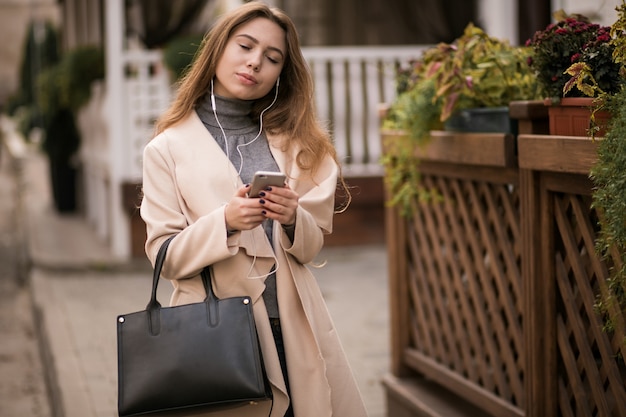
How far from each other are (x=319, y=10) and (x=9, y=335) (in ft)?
20.5

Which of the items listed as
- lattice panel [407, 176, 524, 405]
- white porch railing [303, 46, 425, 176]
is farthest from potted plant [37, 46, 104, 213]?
lattice panel [407, 176, 524, 405]

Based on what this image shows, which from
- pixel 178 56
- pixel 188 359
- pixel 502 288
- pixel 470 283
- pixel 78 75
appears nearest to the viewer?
pixel 188 359

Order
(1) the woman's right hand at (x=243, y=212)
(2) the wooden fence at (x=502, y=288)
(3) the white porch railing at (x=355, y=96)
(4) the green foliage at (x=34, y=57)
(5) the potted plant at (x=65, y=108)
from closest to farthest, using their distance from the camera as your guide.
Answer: (1) the woman's right hand at (x=243, y=212)
(2) the wooden fence at (x=502, y=288)
(3) the white porch railing at (x=355, y=96)
(5) the potted plant at (x=65, y=108)
(4) the green foliage at (x=34, y=57)

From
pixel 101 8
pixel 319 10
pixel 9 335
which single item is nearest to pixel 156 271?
pixel 9 335

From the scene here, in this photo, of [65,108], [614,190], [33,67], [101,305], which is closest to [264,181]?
[614,190]

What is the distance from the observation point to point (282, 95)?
10.6 feet

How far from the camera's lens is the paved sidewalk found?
20.1 ft

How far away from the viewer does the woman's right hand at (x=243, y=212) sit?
2.81m

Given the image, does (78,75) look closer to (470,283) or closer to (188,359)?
(470,283)

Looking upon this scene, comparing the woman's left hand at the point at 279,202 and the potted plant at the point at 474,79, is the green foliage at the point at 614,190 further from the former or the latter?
the potted plant at the point at 474,79

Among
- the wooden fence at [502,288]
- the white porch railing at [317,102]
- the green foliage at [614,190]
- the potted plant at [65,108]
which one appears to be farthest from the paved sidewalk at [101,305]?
the green foliage at [614,190]

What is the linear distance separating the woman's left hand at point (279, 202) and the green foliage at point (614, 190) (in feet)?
2.65

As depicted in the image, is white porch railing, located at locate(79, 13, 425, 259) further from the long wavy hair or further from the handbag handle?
the handbag handle

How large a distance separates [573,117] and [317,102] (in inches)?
307
